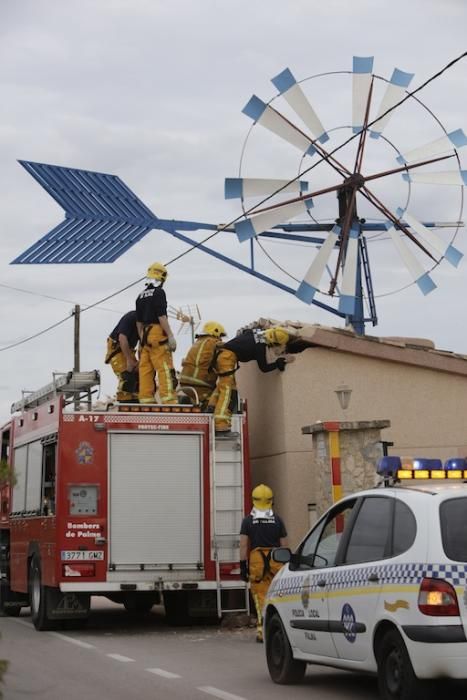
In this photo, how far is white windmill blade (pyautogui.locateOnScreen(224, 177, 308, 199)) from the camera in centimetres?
2472

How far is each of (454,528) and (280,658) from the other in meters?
3.08

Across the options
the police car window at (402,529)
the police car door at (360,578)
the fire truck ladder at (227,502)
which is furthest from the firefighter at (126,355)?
the police car window at (402,529)

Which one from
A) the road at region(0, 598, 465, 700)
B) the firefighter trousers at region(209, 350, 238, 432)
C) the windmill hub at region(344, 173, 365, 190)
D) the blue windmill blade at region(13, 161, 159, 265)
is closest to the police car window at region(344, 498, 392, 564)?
the road at region(0, 598, 465, 700)

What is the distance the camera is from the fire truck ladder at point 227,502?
16.7 meters

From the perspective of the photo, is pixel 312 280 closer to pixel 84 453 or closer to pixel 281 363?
pixel 281 363

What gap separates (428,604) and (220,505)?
8611mm

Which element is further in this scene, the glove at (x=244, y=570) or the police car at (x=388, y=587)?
the glove at (x=244, y=570)

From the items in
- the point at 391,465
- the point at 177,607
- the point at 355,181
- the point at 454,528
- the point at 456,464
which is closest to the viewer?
the point at 454,528

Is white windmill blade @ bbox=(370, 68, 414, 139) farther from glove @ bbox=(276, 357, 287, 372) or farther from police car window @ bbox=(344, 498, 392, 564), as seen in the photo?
police car window @ bbox=(344, 498, 392, 564)

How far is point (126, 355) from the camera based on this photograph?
806 inches

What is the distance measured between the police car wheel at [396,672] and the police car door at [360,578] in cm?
20

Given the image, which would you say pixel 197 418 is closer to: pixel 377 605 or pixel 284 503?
pixel 284 503

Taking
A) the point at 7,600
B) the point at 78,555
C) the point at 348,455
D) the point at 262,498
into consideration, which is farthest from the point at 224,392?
the point at 7,600

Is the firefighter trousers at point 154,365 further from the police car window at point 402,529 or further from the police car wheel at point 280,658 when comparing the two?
the police car window at point 402,529
